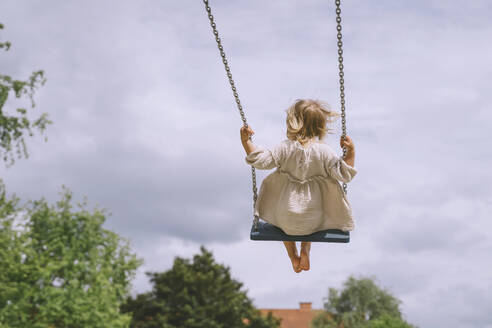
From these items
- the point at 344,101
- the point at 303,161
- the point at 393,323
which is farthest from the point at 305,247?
the point at 393,323

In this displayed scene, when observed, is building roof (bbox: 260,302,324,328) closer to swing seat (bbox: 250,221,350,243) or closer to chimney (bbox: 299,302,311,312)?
chimney (bbox: 299,302,311,312)

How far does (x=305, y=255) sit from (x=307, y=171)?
994mm

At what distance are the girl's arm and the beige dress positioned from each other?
0.24ft

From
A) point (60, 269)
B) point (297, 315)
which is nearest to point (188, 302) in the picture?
point (60, 269)

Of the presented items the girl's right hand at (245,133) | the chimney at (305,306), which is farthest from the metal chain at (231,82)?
the chimney at (305,306)

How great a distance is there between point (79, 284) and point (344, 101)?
75.3 ft

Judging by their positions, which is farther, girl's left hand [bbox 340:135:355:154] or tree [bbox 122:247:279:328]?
tree [bbox 122:247:279:328]

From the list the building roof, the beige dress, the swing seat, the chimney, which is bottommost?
the swing seat

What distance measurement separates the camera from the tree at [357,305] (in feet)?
152

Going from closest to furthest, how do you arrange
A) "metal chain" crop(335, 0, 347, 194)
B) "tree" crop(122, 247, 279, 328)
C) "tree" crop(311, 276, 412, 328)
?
"metal chain" crop(335, 0, 347, 194)
"tree" crop(122, 247, 279, 328)
"tree" crop(311, 276, 412, 328)

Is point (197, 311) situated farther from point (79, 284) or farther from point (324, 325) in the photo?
point (324, 325)

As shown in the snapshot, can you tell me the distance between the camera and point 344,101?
6344 mm

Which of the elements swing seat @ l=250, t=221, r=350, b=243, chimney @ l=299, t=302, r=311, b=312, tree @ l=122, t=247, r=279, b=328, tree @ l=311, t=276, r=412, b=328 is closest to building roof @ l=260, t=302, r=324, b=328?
chimney @ l=299, t=302, r=311, b=312

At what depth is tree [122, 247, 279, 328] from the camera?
A: 3391cm
